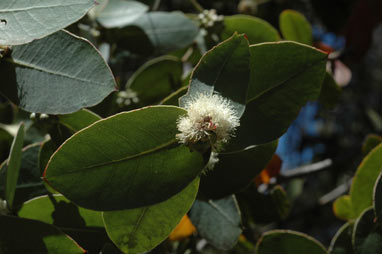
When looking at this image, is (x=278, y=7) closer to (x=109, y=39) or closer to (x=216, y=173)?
(x=109, y=39)

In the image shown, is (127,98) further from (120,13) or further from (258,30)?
(258,30)

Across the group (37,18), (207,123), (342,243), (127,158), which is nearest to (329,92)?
(342,243)

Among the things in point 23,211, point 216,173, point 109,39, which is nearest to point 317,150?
point 109,39

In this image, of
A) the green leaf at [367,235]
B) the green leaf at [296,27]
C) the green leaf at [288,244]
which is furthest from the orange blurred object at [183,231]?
the green leaf at [296,27]

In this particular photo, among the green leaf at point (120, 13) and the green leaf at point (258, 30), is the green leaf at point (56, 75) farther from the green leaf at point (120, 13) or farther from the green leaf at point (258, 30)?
the green leaf at point (258, 30)

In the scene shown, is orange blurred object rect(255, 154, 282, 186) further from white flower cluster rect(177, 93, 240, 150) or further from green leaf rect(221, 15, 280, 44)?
white flower cluster rect(177, 93, 240, 150)

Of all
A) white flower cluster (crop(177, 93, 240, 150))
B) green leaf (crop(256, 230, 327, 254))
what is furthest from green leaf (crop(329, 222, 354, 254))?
white flower cluster (crop(177, 93, 240, 150))
